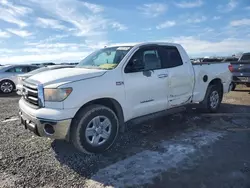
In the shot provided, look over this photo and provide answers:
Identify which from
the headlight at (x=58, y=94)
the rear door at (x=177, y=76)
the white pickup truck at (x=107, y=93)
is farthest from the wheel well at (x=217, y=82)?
the headlight at (x=58, y=94)

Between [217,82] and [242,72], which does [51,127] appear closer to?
[217,82]

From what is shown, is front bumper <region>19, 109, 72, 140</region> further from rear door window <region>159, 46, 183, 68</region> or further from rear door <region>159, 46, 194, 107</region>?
rear door window <region>159, 46, 183, 68</region>

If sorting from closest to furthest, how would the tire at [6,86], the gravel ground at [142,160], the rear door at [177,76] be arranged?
1. the gravel ground at [142,160]
2. the rear door at [177,76]
3. the tire at [6,86]

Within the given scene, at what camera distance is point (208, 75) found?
6223 mm

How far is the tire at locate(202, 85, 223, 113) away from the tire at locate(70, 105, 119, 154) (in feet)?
10.7

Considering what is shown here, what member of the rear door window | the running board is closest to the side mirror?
the rear door window

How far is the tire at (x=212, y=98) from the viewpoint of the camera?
6.39m

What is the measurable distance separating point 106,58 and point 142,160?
2.19 meters

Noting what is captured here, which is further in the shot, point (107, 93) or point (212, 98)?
point (212, 98)

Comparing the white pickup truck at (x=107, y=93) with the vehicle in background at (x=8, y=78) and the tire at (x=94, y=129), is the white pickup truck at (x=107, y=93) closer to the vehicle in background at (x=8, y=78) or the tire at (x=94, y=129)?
the tire at (x=94, y=129)

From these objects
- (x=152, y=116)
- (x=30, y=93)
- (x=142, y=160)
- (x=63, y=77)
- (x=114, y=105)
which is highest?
(x=63, y=77)

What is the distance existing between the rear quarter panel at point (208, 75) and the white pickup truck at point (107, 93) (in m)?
0.10

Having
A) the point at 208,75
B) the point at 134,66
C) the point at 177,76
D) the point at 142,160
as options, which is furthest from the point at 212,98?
the point at 142,160

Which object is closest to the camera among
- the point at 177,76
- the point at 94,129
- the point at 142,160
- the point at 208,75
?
the point at 142,160
